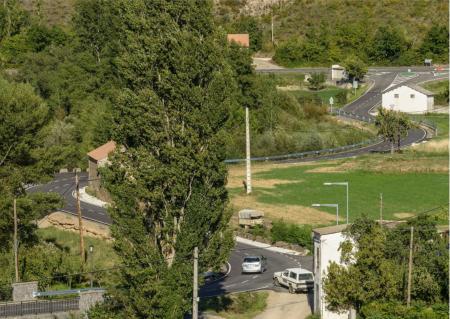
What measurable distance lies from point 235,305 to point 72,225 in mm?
24678

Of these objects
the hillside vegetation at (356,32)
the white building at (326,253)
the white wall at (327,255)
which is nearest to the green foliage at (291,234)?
the white building at (326,253)

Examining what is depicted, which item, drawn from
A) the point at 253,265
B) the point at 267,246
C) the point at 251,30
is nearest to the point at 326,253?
the point at 253,265

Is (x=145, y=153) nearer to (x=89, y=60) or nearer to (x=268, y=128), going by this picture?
(x=268, y=128)

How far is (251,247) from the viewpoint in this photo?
247 feet

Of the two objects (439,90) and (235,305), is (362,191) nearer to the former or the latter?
(235,305)

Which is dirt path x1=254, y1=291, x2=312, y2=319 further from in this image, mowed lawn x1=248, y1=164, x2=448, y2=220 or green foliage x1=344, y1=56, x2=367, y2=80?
green foliage x1=344, y1=56, x2=367, y2=80

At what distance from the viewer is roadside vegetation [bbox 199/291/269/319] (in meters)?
56.4

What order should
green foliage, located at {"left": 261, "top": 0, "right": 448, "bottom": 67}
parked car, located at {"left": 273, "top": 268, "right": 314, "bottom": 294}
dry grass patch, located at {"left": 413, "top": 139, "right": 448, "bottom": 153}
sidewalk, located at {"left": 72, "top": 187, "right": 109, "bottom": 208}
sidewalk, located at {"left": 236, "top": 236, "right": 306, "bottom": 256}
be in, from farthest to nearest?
green foliage, located at {"left": 261, "top": 0, "right": 448, "bottom": 67} → dry grass patch, located at {"left": 413, "top": 139, "right": 448, "bottom": 153} → sidewalk, located at {"left": 72, "top": 187, "right": 109, "bottom": 208} → sidewalk, located at {"left": 236, "top": 236, "right": 306, "bottom": 256} → parked car, located at {"left": 273, "top": 268, "right": 314, "bottom": 294}

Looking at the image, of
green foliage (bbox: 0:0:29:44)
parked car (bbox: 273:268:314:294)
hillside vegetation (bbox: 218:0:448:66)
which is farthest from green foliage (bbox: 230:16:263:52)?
parked car (bbox: 273:268:314:294)

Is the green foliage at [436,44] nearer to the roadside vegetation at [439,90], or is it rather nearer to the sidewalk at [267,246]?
the roadside vegetation at [439,90]

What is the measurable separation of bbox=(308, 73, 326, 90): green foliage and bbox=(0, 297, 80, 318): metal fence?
352ft

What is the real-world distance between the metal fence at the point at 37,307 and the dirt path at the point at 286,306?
37.2 feet

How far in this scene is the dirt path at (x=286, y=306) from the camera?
5553 centimetres

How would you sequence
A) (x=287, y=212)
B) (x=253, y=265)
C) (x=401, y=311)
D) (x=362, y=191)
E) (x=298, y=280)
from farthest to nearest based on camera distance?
(x=362, y=191)
(x=287, y=212)
(x=253, y=265)
(x=298, y=280)
(x=401, y=311)
